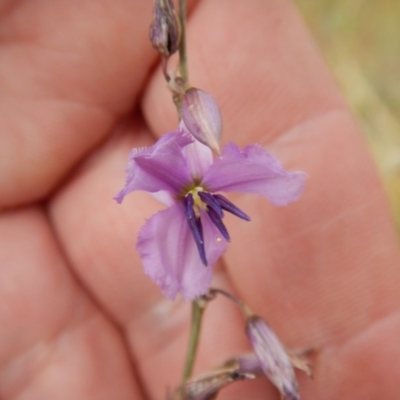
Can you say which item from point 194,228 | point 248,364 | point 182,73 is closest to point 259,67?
point 182,73

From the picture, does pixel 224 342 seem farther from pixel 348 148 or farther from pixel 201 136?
pixel 201 136


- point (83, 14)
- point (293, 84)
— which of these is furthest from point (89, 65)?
point (293, 84)

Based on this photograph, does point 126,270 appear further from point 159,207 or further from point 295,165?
point 295,165

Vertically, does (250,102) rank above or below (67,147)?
below

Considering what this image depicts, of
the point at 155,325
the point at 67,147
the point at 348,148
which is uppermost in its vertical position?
the point at 67,147

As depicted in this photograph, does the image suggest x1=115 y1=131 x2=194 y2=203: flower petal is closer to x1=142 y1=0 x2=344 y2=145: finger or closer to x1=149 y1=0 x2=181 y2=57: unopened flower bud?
x1=149 y1=0 x2=181 y2=57: unopened flower bud

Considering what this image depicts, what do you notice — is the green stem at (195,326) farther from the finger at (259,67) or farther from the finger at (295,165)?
the finger at (259,67)
